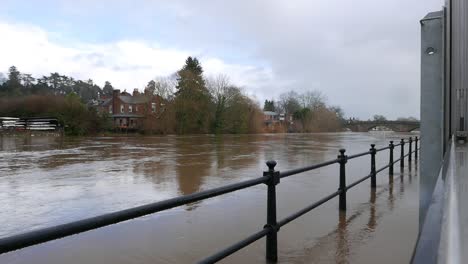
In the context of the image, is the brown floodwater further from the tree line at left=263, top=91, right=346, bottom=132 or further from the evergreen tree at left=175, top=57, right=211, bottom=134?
the tree line at left=263, top=91, right=346, bottom=132

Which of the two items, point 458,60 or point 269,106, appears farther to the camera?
point 269,106

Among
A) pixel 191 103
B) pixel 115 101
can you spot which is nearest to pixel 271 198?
pixel 191 103

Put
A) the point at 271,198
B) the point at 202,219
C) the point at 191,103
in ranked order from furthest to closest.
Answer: the point at 191,103 → the point at 202,219 → the point at 271,198

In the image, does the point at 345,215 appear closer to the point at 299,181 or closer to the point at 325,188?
the point at 325,188

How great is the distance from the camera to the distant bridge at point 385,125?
10542 cm

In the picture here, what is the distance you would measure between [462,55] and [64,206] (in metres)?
7.04

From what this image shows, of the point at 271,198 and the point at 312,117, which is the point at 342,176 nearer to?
the point at 271,198

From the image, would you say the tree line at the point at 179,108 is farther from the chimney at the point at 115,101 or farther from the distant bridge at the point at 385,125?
the distant bridge at the point at 385,125

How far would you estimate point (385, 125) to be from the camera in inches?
4375

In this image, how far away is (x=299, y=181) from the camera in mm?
10047

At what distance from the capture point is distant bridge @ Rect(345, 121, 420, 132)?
105 metres

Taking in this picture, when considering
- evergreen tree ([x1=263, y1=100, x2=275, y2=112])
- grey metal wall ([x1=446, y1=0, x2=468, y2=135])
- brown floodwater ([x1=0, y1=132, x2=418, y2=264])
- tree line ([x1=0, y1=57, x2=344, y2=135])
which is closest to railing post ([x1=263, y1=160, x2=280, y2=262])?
brown floodwater ([x1=0, y1=132, x2=418, y2=264])

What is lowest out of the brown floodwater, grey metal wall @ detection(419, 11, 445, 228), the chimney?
the brown floodwater

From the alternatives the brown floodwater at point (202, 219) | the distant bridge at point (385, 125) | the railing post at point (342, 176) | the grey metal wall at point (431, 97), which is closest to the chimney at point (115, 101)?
the distant bridge at point (385, 125)
